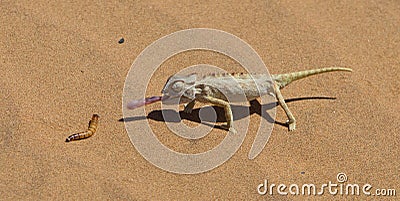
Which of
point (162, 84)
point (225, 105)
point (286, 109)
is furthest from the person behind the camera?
point (162, 84)

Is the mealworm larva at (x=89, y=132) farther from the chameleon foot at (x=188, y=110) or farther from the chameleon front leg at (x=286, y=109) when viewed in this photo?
the chameleon front leg at (x=286, y=109)

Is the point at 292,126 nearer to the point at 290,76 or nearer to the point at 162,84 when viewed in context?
A: the point at 290,76

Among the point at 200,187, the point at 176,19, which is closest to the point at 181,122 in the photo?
the point at 200,187

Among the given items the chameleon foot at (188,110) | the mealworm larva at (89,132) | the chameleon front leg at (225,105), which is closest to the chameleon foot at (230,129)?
the chameleon front leg at (225,105)

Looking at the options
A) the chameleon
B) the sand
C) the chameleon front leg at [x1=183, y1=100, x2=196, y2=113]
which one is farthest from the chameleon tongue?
the chameleon front leg at [x1=183, y1=100, x2=196, y2=113]

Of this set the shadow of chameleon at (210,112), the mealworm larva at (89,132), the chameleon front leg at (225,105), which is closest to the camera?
the mealworm larva at (89,132)

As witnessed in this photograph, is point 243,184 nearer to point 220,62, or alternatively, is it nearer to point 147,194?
point 147,194

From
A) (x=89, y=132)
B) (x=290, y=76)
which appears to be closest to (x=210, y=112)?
(x=290, y=76)

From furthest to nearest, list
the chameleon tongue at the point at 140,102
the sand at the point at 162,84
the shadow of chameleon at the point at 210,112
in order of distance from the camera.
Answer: the shadow of chameleon at the point at 210,112
the chameleon tongue at the point at 140,102
the sand at the point at 162,84
